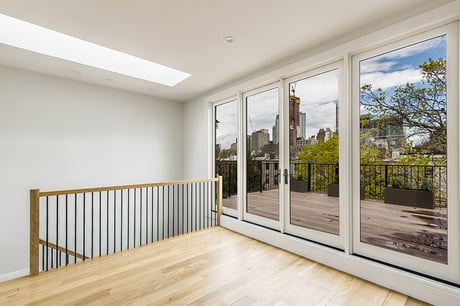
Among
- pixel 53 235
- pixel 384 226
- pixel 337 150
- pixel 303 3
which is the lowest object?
pixel 53 235

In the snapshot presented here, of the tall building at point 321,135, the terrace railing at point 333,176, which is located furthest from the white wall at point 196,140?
the tall building at point 321,135

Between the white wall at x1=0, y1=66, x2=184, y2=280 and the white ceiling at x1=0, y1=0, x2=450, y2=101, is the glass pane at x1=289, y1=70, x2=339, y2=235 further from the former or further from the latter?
the white wall at x1=0, y1=66, x2=184, y2=280

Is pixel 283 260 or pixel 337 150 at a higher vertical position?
pixel 337 150

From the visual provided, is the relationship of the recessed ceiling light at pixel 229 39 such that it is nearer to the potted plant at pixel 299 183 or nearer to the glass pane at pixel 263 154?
the glass pane at pixel 263 154

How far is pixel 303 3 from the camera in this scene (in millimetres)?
2002

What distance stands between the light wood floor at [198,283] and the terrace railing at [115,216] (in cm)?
83

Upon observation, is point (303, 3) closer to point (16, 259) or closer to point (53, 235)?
point (53, 235)

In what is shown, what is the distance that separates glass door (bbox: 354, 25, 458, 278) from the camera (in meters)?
2.02

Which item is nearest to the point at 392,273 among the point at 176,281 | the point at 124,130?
the point at 176,281

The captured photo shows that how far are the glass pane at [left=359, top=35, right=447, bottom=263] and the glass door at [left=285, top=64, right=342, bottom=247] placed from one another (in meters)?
0.32

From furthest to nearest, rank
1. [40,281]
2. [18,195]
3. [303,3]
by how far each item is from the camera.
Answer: [18,195] < [40,281] < [303,3]

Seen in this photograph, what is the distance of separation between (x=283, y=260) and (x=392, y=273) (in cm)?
110

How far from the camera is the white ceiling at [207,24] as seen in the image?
203cm

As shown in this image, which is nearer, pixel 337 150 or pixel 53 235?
pixel 337 150
